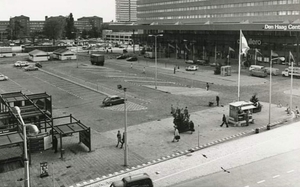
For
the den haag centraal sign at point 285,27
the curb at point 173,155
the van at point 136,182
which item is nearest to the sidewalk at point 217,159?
the curb at point 173,155

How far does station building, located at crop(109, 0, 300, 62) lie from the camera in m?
80.8

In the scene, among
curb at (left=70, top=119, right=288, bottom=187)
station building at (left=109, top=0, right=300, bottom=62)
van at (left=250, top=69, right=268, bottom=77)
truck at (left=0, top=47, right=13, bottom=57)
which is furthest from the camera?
truck at (left=0, top=47, right=13, bottom=57)

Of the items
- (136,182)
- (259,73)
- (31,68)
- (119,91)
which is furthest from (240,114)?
(31,68)

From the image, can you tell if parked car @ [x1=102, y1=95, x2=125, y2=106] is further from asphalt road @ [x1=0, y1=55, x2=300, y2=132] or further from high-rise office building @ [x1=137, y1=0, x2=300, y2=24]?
high-rise office building @ [x1=137, y1=0, x2=300, y2=24]

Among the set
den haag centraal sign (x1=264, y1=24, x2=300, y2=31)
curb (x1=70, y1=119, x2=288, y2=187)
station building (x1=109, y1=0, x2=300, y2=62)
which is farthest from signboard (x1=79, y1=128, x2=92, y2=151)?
station building (x1=109, y1=0, x2=300, y2=62)

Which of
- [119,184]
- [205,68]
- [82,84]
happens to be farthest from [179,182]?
[205,68]

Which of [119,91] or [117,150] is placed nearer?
[117,150]

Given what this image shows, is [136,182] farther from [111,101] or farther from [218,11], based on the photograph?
→ [218,11]

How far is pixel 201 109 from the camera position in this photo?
1688 inches

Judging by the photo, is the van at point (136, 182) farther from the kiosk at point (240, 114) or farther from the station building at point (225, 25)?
the station building at point (225, 25)

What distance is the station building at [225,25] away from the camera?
80.8 metres

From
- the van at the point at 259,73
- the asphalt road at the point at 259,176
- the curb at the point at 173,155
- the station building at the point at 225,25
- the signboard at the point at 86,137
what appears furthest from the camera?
the station building at the point at 225,25

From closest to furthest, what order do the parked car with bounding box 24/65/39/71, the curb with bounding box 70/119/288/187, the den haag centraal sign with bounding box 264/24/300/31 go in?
A: the curb with bounding box 70/119/288/187
the den haag centraal sign with bounding box 264/24/300/31
the parked car with bounding box 24/65/39/71

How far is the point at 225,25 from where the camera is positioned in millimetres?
87438
